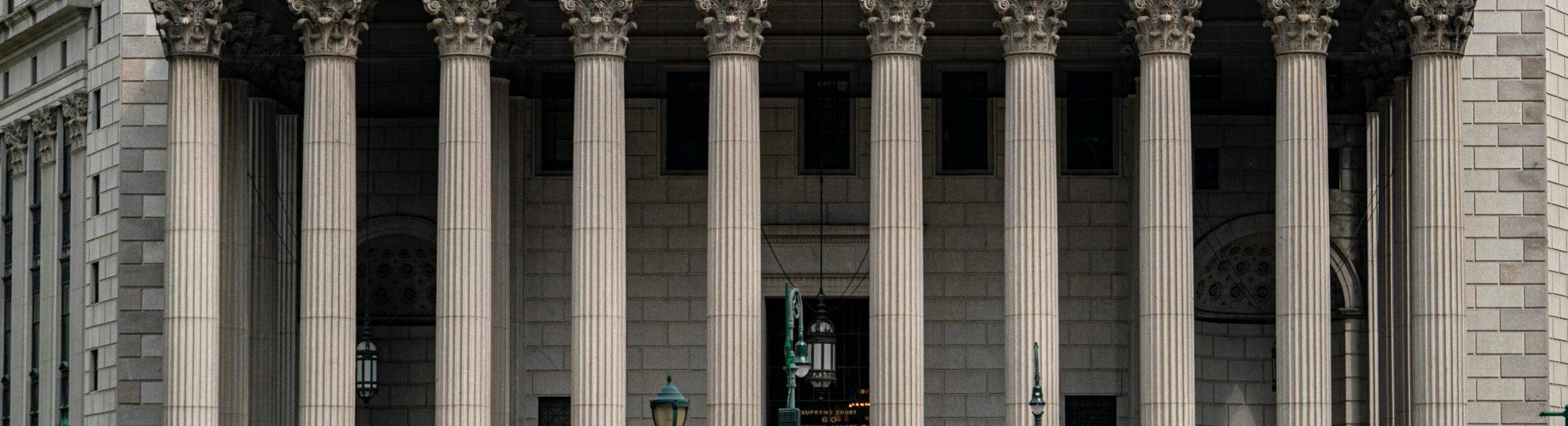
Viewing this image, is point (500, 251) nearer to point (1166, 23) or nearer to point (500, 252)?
point (500, 252)

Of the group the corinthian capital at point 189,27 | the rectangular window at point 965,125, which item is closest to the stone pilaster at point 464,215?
the corinthian capital at point 189,27

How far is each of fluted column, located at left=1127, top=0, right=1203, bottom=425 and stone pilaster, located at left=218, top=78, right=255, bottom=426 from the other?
69.6 feet

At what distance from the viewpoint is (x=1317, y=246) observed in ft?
234

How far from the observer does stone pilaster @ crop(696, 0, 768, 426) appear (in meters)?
70.7

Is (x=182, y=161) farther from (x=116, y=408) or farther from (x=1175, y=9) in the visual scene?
(x=1175, y=9)

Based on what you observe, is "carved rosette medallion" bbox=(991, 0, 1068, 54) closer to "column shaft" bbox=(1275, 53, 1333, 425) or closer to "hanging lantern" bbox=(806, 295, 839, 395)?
"column shaft" bbox=(1275, 53, 1333, 425)

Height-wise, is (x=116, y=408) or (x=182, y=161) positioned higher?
(x=182, y=161)

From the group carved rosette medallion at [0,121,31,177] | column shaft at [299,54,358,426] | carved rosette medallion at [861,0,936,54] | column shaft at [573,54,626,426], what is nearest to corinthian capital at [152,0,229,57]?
column shaft at [299,54,358,426]

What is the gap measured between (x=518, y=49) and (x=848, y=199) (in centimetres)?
1033

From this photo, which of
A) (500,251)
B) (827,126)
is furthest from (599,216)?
(827,126)

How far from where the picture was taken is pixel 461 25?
235ft

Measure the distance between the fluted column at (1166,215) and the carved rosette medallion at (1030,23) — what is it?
1.87 metres

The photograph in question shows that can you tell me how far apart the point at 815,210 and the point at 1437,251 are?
17107 millimetres

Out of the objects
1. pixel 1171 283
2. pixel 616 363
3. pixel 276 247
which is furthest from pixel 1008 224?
pixel 276 247
